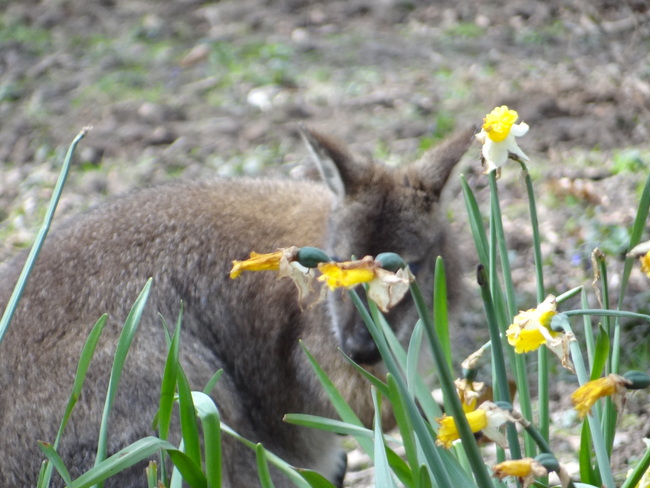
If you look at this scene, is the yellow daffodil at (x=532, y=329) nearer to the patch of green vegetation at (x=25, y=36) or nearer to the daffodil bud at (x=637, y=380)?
the daffodil bud at (x=637, y=380)

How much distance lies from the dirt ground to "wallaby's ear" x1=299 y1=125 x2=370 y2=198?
861 mm

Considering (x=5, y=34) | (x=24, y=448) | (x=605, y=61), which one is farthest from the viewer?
(x=5, y=34)

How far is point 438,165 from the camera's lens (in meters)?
3.74

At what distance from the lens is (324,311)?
3.81 meters

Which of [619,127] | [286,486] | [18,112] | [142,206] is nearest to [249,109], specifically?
[18,112]

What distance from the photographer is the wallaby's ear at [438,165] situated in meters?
3.65

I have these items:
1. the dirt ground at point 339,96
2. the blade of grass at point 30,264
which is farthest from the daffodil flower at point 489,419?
the dirt ground at point 339,96

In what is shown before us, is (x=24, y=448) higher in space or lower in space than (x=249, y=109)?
higher

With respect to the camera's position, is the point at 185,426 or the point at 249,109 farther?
the point at 249,109

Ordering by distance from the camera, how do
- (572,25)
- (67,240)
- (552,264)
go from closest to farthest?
(67,240) → (552,264) → (572,25)

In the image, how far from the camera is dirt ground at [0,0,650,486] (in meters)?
5.46

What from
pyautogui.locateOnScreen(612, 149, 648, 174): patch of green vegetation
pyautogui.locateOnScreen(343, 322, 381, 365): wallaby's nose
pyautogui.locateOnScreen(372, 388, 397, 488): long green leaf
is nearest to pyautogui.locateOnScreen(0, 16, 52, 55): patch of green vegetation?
pyautogui.locateOnScreen(612, 149, 648, 174): patch of green vegetation

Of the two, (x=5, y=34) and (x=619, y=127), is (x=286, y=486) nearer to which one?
(x=619, y=127)

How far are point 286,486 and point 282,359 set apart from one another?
527 millimetres
